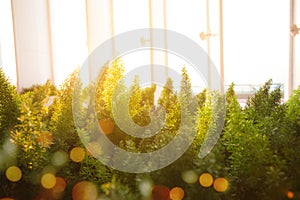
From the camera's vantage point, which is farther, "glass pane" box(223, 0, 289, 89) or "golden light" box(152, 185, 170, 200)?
"glass pane" box(223, 0, 289, 89)

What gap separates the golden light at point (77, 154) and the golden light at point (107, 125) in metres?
0.04

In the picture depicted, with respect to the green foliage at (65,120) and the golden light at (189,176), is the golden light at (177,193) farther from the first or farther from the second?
the green foliage at (65,120)

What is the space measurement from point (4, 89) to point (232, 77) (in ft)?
8.67

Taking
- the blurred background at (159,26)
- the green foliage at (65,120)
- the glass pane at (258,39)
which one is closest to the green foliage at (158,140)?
the green foliage at (65,120)

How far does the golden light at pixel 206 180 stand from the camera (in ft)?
0.91

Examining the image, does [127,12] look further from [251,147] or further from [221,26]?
[251,147]

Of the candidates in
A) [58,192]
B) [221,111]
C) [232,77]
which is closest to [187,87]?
[221,111]

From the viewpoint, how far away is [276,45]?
2830 mm

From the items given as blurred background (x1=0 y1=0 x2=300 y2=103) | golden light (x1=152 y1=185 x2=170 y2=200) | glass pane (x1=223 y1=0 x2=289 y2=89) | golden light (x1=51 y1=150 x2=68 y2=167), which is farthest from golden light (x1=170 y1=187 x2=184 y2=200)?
glass pane (x1=223 y1=0 x2=289 y2=89)

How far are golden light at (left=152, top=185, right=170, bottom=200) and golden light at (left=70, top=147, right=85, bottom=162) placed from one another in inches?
3.5

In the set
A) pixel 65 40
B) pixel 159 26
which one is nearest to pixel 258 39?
pixel 159 26

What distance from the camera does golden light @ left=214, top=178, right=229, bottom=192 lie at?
0.28 metres

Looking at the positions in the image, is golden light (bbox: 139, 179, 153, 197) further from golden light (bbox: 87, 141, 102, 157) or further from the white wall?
the white wall

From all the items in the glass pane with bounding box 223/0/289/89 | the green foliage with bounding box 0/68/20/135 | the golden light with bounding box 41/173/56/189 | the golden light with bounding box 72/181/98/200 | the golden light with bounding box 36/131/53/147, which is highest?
the glass pane with bounding box 223/0/289/89
